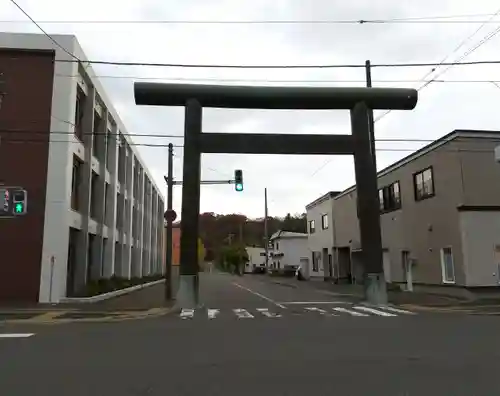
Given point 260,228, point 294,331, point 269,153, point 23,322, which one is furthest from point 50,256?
point 260,228

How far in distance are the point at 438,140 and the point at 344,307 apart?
10533 millimetres

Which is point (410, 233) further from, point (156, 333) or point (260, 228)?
point (260, 228)

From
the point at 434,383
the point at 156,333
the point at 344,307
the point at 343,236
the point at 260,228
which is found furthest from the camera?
the point at 260,228

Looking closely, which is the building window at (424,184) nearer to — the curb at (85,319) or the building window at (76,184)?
the curb at (85,319)

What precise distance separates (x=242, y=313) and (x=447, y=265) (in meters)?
12.8

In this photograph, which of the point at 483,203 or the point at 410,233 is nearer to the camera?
the point at 483,203

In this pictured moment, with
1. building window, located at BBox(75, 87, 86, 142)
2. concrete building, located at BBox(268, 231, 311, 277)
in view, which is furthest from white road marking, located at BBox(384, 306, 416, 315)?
concrete building, located at BBox(268, 231, 311, 277)

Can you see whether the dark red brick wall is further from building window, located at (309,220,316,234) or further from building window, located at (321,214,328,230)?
building window, located at (309,220,316,234)

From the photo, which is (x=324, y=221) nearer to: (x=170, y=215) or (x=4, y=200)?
(x=170, y=215)

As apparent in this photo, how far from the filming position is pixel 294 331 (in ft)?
42.0

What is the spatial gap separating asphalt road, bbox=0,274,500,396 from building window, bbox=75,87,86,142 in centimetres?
1317

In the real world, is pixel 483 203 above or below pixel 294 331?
above

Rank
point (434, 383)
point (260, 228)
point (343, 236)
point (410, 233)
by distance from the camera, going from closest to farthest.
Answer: point (434, 383) < point (410, 233) < point (343, 236) < point (260, 228)

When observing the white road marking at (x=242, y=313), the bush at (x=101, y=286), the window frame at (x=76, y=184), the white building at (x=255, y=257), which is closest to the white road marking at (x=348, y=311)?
the white road marking at (x=242, y=313)
